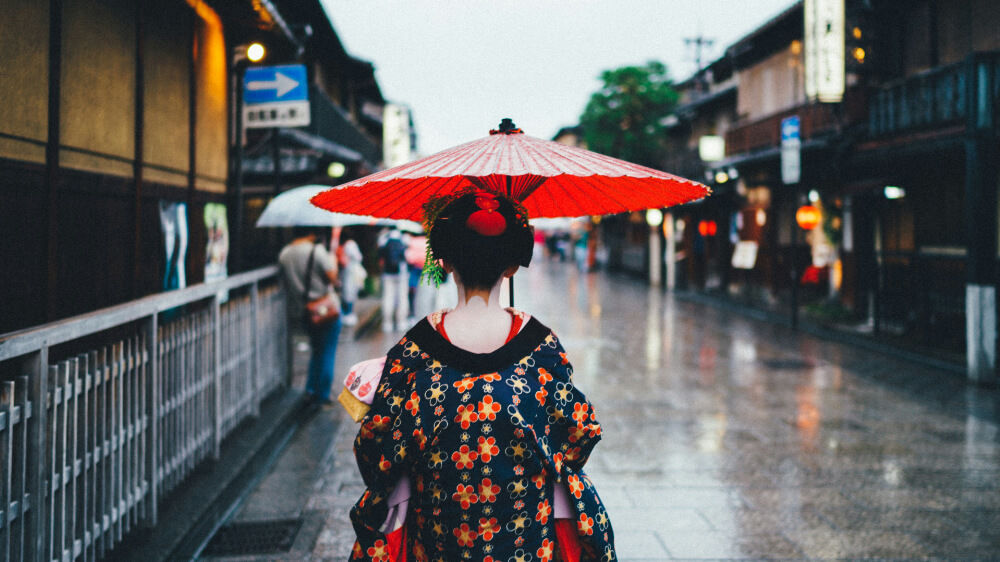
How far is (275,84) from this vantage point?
340 inches

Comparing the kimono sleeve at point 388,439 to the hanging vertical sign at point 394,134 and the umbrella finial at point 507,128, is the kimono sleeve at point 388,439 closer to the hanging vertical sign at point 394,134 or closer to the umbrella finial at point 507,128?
the umbrella finial at point 507,128

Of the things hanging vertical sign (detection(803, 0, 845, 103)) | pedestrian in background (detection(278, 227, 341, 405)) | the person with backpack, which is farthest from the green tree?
pedestrian in background (detection(278, 227, 341, 405))

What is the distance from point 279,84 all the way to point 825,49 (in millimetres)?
11530

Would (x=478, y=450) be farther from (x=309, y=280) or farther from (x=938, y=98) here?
(x=938, y=98)

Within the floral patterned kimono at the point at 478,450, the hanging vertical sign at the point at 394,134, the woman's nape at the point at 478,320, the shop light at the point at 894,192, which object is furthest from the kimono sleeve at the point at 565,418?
the hanging vertical sign at the point at 394,134

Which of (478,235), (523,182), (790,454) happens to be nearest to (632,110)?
(790,454)

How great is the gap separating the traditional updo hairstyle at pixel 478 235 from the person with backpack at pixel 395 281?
1179 cm

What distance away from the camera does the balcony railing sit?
9.90 m

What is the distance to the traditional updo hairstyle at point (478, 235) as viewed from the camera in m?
2.44

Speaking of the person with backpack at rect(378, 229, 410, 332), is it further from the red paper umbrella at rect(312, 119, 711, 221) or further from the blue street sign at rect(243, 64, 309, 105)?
the red paper umbrella at rect(312, 119, 711, 221)

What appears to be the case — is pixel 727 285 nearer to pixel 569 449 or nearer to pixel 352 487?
pixel 352 487

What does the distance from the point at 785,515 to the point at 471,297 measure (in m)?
3.77

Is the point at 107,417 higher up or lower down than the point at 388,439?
lower down

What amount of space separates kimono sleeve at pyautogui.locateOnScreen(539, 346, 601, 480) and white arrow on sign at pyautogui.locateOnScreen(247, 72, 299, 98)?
7108 mm
